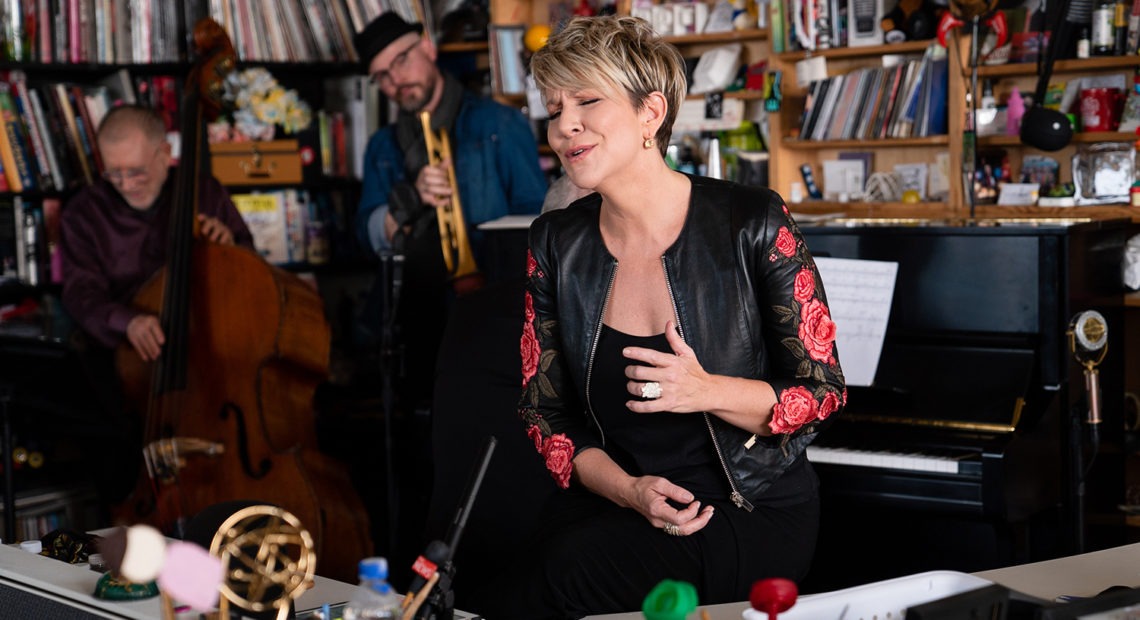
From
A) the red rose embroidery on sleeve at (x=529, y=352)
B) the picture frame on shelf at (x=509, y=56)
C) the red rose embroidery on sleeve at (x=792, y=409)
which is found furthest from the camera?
the picture frame on shelf at (x=509, y=56)

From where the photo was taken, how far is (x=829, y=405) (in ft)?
5.89

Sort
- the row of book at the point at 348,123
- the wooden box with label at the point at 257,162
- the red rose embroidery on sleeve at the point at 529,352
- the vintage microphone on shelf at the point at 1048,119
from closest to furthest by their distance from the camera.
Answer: the red rose embroidery on sleeve at the point at 529,352 < the vintage microphone on shelf at the point at 1048,119 < the wooden box with label at the point at 257,162 < the row of book at the point at 348,123

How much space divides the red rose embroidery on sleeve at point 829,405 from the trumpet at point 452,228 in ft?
5.96

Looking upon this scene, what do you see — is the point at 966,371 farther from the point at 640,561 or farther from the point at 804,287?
the point at 640,561

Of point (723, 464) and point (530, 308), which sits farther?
point (530, 308)

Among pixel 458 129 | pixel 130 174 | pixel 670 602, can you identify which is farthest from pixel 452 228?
pixel 670 602

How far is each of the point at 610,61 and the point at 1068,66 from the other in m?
2.52

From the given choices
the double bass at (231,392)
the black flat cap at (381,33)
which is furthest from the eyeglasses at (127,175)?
the black flat cap at (381,33)


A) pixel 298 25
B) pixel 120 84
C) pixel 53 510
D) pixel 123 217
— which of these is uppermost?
pixel 298 25

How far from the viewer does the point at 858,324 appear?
272 centimetres

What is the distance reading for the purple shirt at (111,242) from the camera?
379cm

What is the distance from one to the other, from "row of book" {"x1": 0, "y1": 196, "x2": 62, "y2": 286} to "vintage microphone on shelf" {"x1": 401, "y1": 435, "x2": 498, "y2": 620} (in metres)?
3.32

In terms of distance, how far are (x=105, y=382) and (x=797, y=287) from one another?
248 cm

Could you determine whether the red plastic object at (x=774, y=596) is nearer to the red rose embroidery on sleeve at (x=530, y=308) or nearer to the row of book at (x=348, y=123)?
the red rose embroidery on sleeve at (x=530, y=308)
